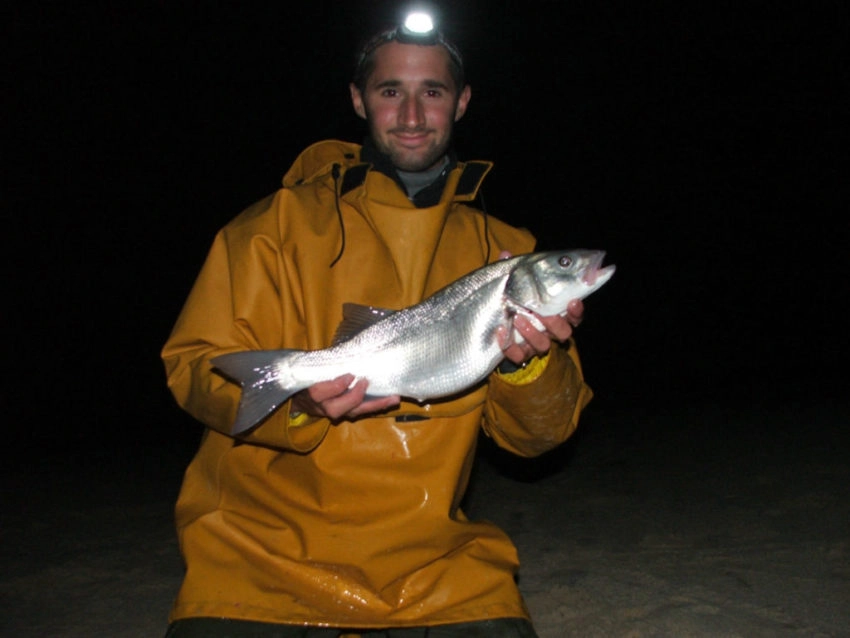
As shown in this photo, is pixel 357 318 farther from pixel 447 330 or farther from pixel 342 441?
pixel 342 441

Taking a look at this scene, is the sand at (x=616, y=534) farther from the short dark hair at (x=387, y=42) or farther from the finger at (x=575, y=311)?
the short dark hair at (x=387, y=42)

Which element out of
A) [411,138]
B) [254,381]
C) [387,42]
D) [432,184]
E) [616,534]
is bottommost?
[616,534]

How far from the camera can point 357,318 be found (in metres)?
2.81

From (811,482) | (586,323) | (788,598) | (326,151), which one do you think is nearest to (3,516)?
(326,151)

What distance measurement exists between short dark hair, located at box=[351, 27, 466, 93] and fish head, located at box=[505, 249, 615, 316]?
1275mm

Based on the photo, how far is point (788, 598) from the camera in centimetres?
385

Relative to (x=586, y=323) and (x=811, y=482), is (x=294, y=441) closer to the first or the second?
(x=811, y=482)

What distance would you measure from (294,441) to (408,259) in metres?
0.95

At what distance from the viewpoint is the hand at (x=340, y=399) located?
2.66m

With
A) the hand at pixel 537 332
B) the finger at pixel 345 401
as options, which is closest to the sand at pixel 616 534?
the hand at pixel 537 332

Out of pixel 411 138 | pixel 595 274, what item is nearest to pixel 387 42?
pixel 411 138

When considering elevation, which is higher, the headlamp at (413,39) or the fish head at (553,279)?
the headlamp at (413,39)

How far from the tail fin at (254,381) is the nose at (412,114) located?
133 centimetres

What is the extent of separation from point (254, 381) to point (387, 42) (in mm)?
1853
